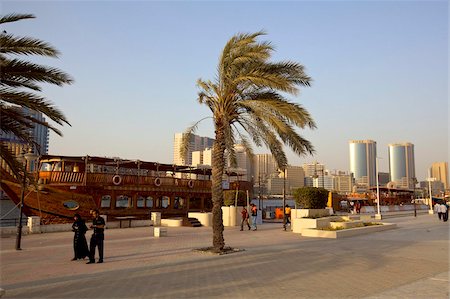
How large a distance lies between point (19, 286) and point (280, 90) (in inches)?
381

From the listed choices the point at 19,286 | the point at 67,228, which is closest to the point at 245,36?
the point at 19,286

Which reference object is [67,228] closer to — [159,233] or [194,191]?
[159,233]

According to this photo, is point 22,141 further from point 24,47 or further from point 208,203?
point 208,203

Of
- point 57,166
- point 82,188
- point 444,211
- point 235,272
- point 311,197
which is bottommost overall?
point 235,272

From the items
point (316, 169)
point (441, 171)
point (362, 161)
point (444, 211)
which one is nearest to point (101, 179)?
point (444, 211)

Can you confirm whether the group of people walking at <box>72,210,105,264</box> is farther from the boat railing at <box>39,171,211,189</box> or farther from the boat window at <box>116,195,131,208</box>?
the boat window at <box>116,195,131,208</box>

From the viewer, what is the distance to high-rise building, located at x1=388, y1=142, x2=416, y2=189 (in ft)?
566

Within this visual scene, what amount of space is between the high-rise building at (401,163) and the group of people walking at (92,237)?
180 m

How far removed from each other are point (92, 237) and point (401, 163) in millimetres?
188815

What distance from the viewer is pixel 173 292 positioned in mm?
7648

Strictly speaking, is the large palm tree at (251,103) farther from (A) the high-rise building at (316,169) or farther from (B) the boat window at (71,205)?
(A) the high-rise building at (316,169)

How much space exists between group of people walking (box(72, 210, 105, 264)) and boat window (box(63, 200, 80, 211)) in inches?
621

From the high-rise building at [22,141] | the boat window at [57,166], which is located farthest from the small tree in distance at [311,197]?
the boat window at [57,166]

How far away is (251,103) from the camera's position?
13430mm
